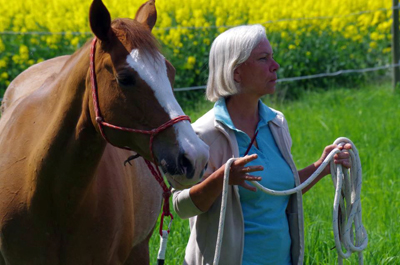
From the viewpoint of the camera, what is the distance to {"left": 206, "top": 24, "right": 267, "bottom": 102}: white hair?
2811 mm

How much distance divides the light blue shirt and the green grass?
113 centimetres

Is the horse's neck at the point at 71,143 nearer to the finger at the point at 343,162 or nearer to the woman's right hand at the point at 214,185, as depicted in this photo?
the woman's right hand at the point at 214,185

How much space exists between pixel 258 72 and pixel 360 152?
3671mm

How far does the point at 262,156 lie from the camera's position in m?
2.87

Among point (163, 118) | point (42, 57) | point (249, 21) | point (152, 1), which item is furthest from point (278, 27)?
point (163, 118)

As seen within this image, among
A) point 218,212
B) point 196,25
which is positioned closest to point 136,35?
point 218,212

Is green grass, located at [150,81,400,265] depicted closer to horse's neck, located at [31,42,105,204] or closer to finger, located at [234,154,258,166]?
horse's neck, located at [31,42,105,204]

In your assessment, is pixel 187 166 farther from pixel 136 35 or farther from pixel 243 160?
pixel 136 35

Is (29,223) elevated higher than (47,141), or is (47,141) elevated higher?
(47,141)

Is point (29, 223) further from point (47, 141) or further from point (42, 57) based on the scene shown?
point (42, 57)

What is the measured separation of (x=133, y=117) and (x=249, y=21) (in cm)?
823

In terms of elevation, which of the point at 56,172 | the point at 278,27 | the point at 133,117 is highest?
the point at 133,117

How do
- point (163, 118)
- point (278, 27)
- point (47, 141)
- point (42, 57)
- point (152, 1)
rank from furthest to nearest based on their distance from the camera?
point (278, 27), point (42, 57), point (152, 1), point (47, 141), point (163, 118)

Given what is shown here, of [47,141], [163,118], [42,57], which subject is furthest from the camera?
[42,57]
